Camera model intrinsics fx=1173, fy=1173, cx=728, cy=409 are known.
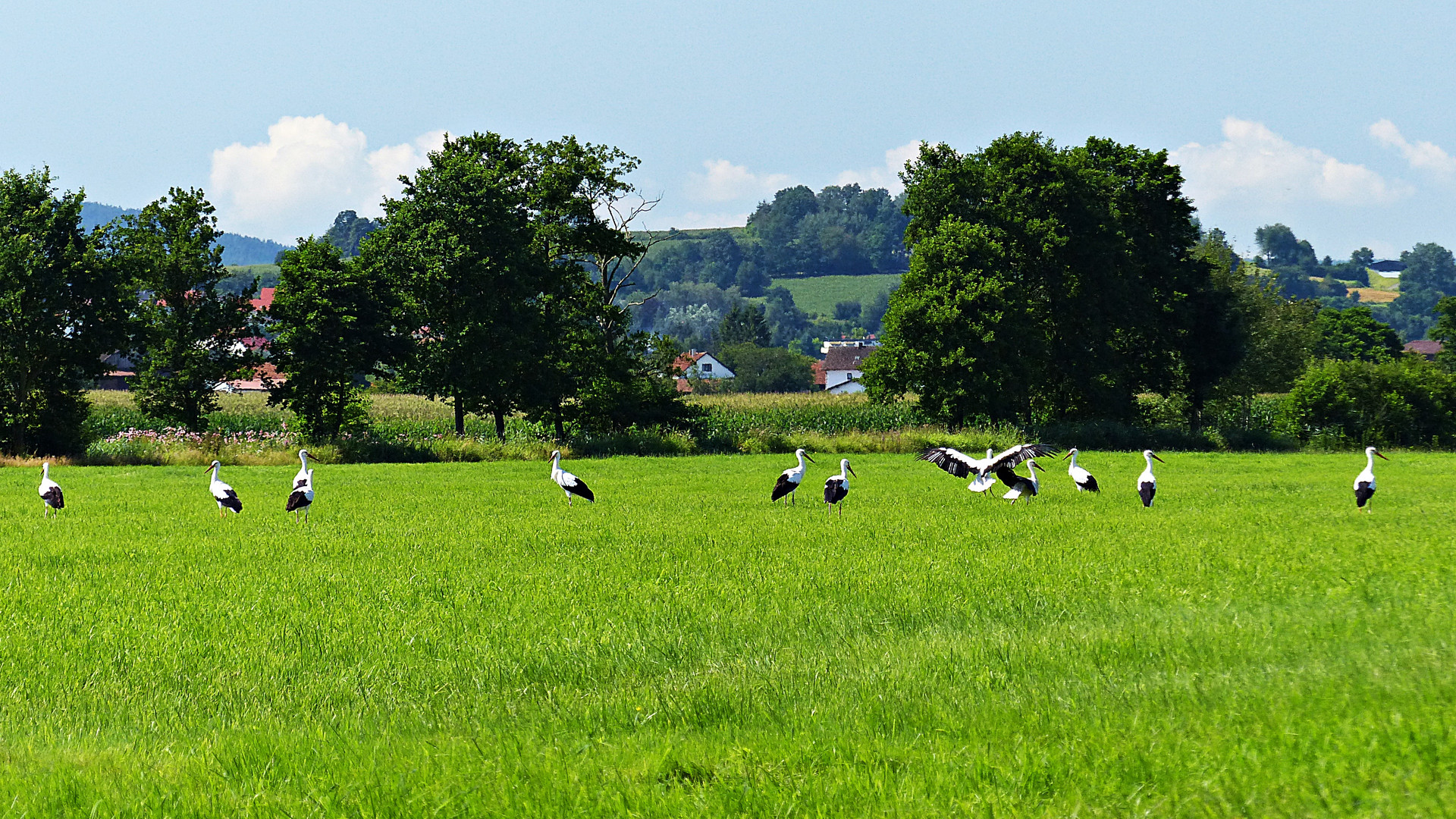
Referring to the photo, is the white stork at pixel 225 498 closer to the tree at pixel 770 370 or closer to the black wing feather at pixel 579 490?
the black wing feather at pixel 579 490

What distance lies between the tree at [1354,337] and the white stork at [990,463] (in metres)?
112

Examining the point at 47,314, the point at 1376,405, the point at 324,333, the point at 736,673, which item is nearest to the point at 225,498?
the point at 736,673

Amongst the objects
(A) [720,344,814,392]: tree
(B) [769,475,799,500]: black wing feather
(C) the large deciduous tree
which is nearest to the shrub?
(C) the large deciduous tree

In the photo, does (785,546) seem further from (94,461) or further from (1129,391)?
(1129,391)

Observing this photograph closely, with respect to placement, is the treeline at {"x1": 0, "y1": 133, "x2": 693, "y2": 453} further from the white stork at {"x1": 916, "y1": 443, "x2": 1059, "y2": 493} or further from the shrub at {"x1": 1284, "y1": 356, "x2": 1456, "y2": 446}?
the shrub at {"x1": 1284, "y1": 356, "x2": 1456, "y2": 446}

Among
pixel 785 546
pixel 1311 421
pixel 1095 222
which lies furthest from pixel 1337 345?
pixel 785 546

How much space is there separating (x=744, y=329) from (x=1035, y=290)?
131m

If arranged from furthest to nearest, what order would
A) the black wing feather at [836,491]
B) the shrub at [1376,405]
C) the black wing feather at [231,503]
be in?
the shrub at [1376,405], the black wing feather at [836,491], the black wing feather at [231,503]

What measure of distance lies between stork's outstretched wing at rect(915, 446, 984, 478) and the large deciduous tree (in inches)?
1181

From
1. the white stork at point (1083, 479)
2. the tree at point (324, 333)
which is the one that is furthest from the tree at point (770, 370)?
the white stork at point (1083, 479)

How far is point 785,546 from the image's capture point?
58.1ft

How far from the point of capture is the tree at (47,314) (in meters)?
47.3

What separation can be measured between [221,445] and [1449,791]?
49522 mm

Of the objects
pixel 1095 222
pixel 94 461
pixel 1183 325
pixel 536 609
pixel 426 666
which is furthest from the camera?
pixel 1183 325
